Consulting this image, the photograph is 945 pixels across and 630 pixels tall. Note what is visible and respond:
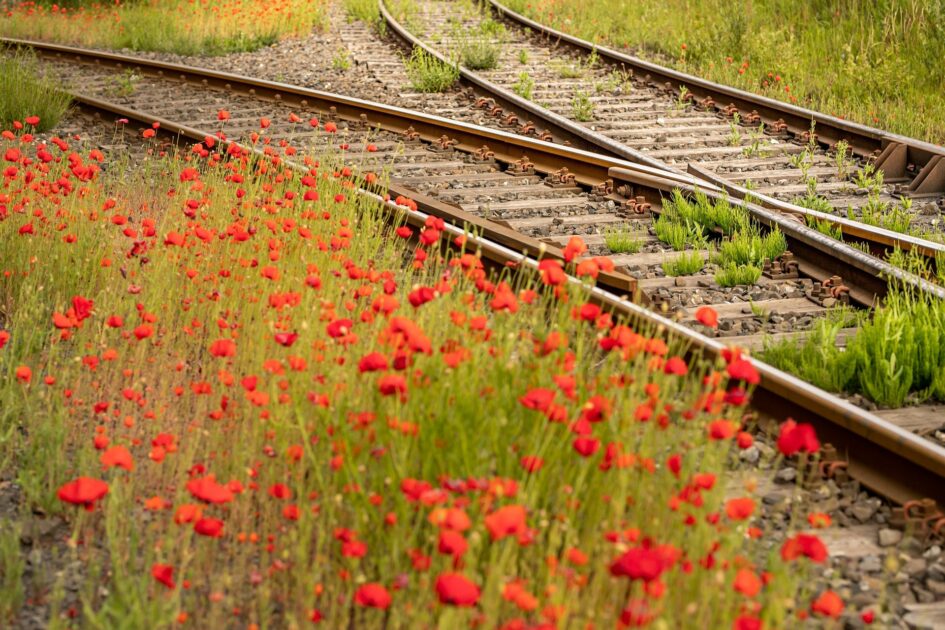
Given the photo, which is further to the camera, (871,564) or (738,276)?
(738,276)

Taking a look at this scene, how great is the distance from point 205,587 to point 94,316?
2.25 metres

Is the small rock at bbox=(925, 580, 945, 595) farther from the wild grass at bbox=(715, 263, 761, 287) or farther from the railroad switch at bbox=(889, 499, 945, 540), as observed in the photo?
the wild grass at bbox=(715, 263, 761, 287)

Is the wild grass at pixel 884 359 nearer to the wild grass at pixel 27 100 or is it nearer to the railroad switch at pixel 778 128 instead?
the railroad switch at pixel 778 128

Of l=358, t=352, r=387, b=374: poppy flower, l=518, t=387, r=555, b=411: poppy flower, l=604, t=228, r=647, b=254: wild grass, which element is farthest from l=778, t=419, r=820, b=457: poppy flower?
l=604, t=228, r=647, b=254: wild grass

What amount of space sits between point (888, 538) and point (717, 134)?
7559 millimetres

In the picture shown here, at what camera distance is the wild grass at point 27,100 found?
11159 millimetres

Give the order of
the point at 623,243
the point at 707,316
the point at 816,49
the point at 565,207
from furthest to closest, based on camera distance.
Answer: the point at 816,49
the point at 565,207
the point at 623,243
the point at 707,316

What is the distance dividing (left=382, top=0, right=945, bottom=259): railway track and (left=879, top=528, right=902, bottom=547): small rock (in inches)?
112

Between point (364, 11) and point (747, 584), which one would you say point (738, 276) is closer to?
point (747, 584)

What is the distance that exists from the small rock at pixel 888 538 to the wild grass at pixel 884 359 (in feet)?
3.46

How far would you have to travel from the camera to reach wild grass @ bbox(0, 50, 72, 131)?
11.2m

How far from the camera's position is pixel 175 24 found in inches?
770

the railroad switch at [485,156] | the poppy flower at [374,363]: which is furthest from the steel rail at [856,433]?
the railroad switch at [485,156]

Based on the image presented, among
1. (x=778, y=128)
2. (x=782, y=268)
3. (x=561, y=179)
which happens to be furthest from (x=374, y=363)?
(x=778, y=128)
